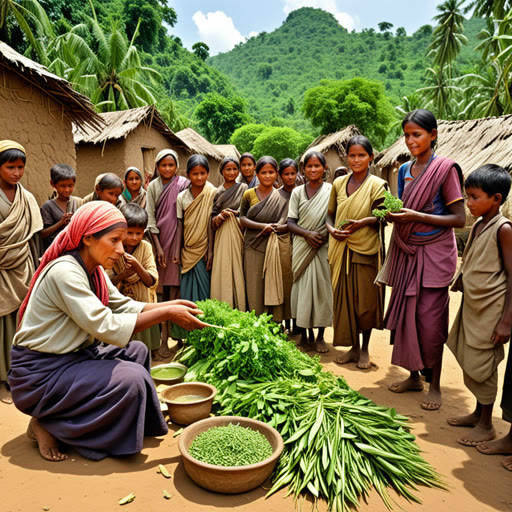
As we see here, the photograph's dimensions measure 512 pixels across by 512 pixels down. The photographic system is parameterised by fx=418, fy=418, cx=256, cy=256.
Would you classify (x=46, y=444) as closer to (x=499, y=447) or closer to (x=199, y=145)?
(x=499, y=447)

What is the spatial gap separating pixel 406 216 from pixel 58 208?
344cm

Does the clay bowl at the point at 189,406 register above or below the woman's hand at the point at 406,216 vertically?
below

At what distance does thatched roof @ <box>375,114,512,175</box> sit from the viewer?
34.5 feet

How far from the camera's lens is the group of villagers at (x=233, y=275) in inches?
103

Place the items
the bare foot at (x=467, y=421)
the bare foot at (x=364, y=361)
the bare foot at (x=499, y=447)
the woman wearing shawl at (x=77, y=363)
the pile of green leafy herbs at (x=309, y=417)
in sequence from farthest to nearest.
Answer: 1. the bare foot at (x=364, y=361)
2. the bare foot at (x=467, y=421)
3. the bare foot at (x=499, y=447)
4. the woman wearing shawl at (x=77, y=363)
5. the pile of green leafy herbs at (x=309, y=417)

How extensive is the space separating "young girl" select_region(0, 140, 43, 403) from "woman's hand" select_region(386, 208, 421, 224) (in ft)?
10.9

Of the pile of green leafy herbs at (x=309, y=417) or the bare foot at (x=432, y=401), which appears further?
the bare foot at (x=432, y=401)

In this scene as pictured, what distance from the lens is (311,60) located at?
9344cm

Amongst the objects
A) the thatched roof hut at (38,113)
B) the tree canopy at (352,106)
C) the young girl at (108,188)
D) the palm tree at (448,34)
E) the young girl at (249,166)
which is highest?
the palm tree at (448,34)

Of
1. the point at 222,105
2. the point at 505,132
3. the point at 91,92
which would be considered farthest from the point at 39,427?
the point at 222,105

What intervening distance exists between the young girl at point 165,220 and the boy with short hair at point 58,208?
2.94 ft

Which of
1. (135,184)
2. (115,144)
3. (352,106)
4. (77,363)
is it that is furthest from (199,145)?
(77,363)

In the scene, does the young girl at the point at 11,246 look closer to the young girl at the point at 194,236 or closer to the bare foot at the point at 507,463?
the young girl at the point at 194,236

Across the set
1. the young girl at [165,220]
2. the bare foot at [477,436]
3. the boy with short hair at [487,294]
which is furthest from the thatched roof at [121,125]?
the bare foot at [477,436]
